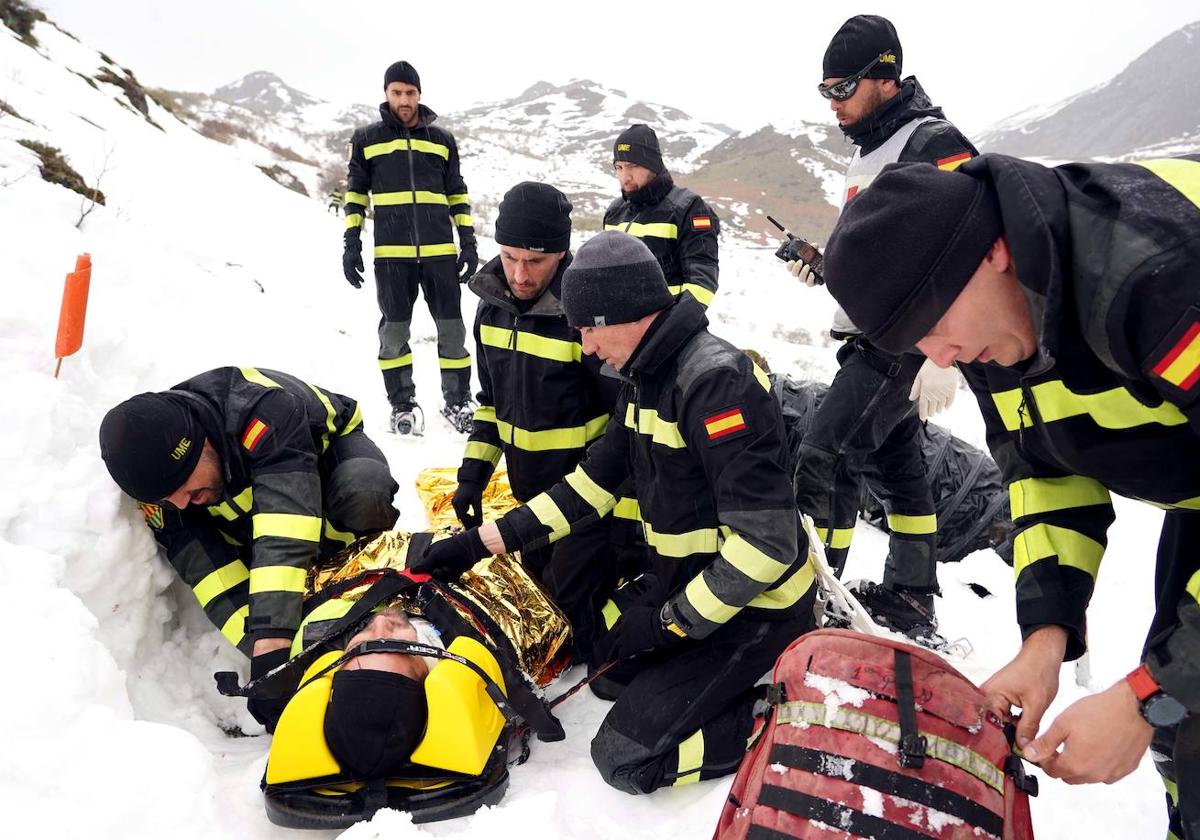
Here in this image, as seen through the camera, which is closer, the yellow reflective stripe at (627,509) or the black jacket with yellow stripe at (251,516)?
the black jacket with yellow stripe at (251,516)

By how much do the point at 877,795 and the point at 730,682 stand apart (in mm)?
1005

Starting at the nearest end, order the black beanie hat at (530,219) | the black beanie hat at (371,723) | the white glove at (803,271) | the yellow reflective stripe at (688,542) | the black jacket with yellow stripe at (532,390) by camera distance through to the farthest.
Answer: the black beanie hat at (371,723) < the yellow reflective stripe at (688,542) < the black beanie hat at (530,219) < the black jacket with yellow stripe at (532,390) < the white glove at (803,271)

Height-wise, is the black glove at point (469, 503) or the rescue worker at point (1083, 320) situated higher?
the rescue worker at point (1083, 320)

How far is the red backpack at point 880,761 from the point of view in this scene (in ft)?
4.03

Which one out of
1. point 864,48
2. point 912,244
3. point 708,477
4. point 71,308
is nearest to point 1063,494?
point 912,244

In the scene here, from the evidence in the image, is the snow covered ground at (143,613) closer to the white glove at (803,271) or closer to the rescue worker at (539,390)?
the rescue worker at (539,390)

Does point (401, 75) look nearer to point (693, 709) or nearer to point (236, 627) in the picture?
point (236, 627)

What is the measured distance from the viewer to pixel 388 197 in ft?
15.0

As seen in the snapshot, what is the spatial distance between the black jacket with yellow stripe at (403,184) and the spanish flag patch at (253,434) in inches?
96.4

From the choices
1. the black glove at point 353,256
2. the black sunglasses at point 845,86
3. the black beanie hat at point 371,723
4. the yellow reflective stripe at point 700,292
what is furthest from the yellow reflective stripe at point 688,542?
the black glove at point 353,256

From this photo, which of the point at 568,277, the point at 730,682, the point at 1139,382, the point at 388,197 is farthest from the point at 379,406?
the point at 1139,382

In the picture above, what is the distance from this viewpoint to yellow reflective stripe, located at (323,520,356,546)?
2813 millimetres

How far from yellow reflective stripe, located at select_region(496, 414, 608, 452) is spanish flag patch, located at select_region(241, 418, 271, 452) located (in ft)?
3.21

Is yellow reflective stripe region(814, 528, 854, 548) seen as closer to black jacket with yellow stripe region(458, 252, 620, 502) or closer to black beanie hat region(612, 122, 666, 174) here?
black jacket with yellow stripe region(458, 252, 620, 502)
